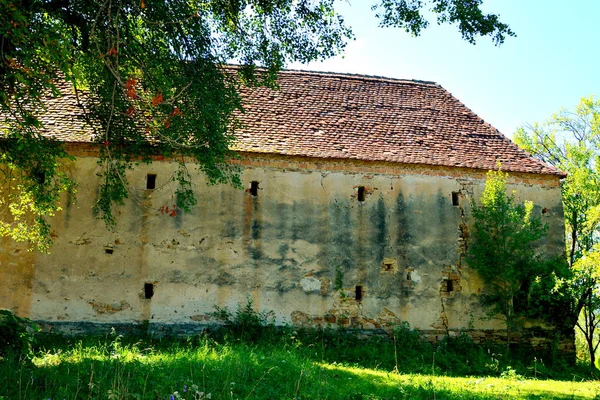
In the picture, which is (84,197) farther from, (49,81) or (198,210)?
(49,81)

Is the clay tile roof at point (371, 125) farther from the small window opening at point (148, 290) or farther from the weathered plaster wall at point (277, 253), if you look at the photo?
the small window opening at point (148, 290)

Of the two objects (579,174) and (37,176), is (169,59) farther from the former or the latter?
(579,174)

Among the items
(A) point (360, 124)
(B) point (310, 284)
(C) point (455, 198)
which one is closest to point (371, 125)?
(A) point (360, 124)

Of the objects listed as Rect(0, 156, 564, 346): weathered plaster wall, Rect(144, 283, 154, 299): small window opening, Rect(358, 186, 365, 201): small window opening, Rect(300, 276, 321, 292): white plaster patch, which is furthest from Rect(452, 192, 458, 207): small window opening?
Rect(144, 283, 154, 299): small window opening

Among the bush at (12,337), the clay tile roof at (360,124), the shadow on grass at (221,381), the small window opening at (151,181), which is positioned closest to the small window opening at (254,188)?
the clay tile roof at (360,124)

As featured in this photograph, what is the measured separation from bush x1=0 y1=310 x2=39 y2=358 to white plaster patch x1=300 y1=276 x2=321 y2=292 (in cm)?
600

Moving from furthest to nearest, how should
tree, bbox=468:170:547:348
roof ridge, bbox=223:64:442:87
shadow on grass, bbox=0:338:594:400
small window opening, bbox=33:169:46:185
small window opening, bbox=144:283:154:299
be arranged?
roof ridge, bbox=223:64:442:87 → tree, bbox=468:170:547:348 → small window opening, bbox=144:283:154:299 → small window opening, bbox=33:169:46:185 → shadow on grass, bbox=0:338:594:400

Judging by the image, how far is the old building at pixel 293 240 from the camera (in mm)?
10883

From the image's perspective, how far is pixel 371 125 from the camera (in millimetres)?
13367

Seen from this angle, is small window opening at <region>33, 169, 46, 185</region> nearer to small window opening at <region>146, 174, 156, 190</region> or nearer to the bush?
small window opening at <region>146, 174, 156, 190</region>

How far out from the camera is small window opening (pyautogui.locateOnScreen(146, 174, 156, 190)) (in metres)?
11.5

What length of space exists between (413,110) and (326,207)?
4.42 meters

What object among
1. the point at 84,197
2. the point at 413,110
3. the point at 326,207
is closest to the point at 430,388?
the point at 326,207

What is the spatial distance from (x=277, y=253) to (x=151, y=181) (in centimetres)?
323
